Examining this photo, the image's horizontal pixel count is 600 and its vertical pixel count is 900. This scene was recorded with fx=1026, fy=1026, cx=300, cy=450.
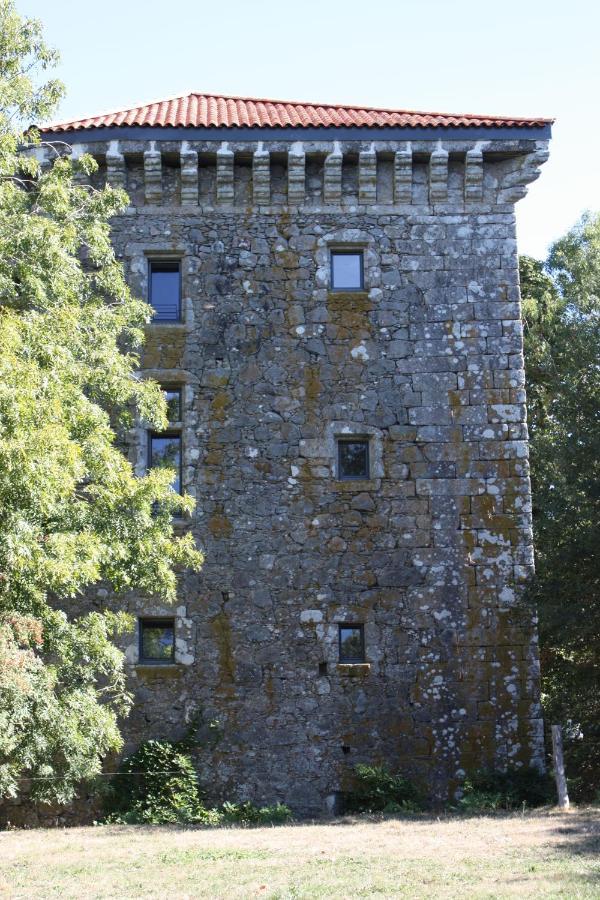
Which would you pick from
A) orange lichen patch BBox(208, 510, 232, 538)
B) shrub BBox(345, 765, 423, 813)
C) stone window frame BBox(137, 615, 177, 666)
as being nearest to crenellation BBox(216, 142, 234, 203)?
orange lichen patch BBox(208, 510, 232, 538)

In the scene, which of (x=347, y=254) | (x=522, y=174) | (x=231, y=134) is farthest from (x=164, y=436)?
(x=522, y=174)

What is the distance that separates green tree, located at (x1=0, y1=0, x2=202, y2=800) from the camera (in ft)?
29.5

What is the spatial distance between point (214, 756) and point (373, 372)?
17.7 ft

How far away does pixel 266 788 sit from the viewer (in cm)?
1272

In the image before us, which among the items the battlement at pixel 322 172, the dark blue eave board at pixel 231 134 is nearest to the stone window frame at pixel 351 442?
the battlement at pixel 322 172

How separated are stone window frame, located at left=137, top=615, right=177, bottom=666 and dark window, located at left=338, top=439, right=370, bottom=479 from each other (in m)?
2.95

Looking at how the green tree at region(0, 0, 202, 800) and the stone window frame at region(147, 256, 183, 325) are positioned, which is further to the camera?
the stone window frame at region(147, 256, 183, 325)

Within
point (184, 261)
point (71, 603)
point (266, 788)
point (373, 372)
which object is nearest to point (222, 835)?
point (266, 788)

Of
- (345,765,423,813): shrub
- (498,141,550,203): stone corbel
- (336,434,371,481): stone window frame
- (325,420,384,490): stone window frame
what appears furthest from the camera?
(498,141,550,203): stone corbel

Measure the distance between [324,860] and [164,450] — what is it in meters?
6.34

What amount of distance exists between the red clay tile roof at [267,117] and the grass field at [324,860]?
29.8 feet

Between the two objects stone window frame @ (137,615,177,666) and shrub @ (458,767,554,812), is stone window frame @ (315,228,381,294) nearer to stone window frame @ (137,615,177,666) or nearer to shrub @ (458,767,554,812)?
stone window frame @ (137,615,177,666)

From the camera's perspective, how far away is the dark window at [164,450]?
13.8 meters

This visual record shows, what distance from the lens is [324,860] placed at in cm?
905
